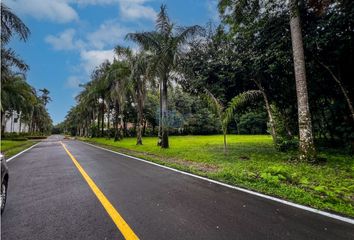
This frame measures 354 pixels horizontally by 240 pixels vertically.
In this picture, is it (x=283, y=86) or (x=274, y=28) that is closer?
(x=274, y=28)

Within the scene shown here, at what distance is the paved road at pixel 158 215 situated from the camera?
3488 mm

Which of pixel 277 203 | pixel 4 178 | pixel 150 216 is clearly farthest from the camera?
pixel 277 203

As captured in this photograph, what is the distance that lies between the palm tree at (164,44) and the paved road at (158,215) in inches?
481

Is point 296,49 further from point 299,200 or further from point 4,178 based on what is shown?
point 4,178

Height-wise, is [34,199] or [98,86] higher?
[98,86]

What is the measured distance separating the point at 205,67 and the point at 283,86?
522cm

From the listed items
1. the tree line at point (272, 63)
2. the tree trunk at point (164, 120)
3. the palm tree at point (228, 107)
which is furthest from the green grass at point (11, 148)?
the palm tree at point (228, 107)

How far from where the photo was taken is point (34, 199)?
5262 mm

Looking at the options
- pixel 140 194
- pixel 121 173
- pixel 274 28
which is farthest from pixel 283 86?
pixel 140 194

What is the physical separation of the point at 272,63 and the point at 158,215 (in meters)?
11.0

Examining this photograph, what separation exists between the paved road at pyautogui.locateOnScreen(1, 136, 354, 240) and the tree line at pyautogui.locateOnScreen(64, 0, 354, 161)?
21.1 feet

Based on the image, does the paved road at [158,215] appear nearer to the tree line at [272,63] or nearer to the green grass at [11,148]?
the tree line at [272,63]

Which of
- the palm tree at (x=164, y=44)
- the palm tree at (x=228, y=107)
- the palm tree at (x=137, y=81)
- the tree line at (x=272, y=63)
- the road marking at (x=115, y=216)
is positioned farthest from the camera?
the palm tree at (x=137, y=81)

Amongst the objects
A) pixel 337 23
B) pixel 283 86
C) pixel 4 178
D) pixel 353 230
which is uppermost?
pixel 337 23
